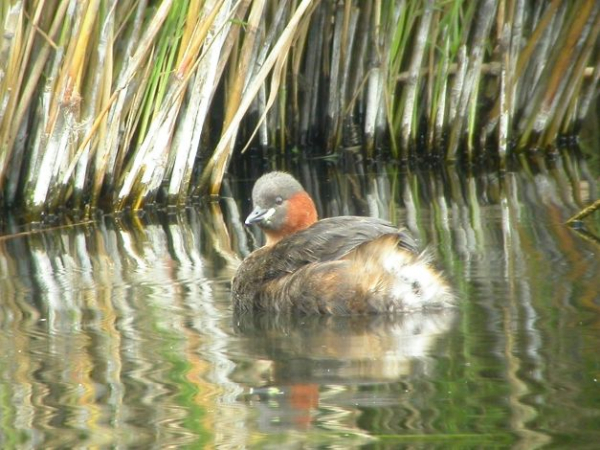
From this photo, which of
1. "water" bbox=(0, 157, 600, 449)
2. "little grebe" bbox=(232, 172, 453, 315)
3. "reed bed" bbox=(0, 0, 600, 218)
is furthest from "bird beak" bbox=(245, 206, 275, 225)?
"reed bed" bbox=(0, 0, 600, 218)

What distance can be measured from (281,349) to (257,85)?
6.45 ft

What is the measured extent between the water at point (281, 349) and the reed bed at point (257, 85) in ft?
1.35

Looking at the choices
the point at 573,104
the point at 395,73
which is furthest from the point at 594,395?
the point at 573,104

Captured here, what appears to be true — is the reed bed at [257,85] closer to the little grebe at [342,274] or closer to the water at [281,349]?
the water at [281,349]

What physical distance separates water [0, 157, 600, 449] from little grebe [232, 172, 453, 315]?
0.31 feet

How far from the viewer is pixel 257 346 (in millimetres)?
4121

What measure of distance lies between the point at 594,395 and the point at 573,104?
4.88 metres

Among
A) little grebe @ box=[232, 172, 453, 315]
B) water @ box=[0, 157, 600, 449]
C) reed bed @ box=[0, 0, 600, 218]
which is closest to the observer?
water @ box=[0, 157, 600, 449]

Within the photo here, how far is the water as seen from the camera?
318 centimetres

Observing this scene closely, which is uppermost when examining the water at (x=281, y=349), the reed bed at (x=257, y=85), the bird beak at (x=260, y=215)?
the reed bed at (x=257, y=85)

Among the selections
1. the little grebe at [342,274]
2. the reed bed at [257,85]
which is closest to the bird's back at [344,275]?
the little grebe at [342,274]

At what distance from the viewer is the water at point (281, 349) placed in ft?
10.4

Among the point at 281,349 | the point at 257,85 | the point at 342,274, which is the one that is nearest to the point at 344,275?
the point at 342,274

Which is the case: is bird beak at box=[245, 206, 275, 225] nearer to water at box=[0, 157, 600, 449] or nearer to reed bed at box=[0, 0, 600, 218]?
water at box=[0, 157, 600, 449]
